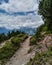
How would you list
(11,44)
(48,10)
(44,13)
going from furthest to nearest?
1. (44,13)
2. (48,10)
3. (11,44)

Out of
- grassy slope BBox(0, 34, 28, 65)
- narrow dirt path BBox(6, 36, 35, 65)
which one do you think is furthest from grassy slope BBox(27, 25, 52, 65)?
grassy slope BBox(0, 34, 28, 65)

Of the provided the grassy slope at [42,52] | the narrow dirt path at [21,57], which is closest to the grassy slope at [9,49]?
the narrow dirt path at [21,57]

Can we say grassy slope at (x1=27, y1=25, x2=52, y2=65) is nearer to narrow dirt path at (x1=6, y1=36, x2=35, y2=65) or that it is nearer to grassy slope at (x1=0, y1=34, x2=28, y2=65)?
narrow dirt path at (x1=6, y1=36, x2=35, y2=65)

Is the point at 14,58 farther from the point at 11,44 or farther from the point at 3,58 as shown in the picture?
the point at 11,44

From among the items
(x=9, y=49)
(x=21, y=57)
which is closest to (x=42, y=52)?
(x=21, y=57)

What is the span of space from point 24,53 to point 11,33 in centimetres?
1331

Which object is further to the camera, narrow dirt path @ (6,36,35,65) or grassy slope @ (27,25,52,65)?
narrow dirt path @ (6,36,35,65)

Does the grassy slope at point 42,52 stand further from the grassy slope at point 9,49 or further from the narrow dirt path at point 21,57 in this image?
the grassy slope at point 9,49

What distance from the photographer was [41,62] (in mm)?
20172

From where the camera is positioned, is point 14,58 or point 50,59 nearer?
point 50,59

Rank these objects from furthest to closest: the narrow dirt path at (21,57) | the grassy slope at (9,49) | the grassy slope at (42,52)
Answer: the grassy slope at (9,49)
the narrow dirt path at (21,57)
the grassy slope at (42,52)

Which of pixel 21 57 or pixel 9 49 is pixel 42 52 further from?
pixel 9 49

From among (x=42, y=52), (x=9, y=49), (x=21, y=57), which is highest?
(x=42, y=52)

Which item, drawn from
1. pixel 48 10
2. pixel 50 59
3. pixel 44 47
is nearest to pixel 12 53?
pixel 44 47
